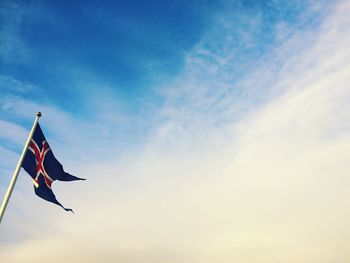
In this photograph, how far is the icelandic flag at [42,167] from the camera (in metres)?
15.9

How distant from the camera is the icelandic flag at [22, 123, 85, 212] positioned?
15.9 meters

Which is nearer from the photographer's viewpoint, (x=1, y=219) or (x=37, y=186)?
(x=1, y=219)

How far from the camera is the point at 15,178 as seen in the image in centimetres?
1411

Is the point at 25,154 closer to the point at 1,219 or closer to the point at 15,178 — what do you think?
the point at 15,178

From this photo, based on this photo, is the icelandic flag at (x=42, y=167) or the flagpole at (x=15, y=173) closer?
the flagpole at (x=15, y=173)

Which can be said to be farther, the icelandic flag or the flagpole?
the icelandic flag

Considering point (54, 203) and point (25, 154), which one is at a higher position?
point (25, 154)

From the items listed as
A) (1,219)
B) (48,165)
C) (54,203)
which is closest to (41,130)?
(48,165)

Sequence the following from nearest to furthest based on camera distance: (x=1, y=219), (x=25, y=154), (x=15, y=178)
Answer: (x=1, y=219)
(x=15, y=178)
(x=25, y=154)

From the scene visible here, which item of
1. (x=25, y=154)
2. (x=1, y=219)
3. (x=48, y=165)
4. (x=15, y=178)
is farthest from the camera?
(x=48, y=165)

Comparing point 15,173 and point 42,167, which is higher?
point 42,167

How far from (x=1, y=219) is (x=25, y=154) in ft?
11.6

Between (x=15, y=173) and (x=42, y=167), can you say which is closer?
(x=15, y=173)

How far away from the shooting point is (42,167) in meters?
16.4
